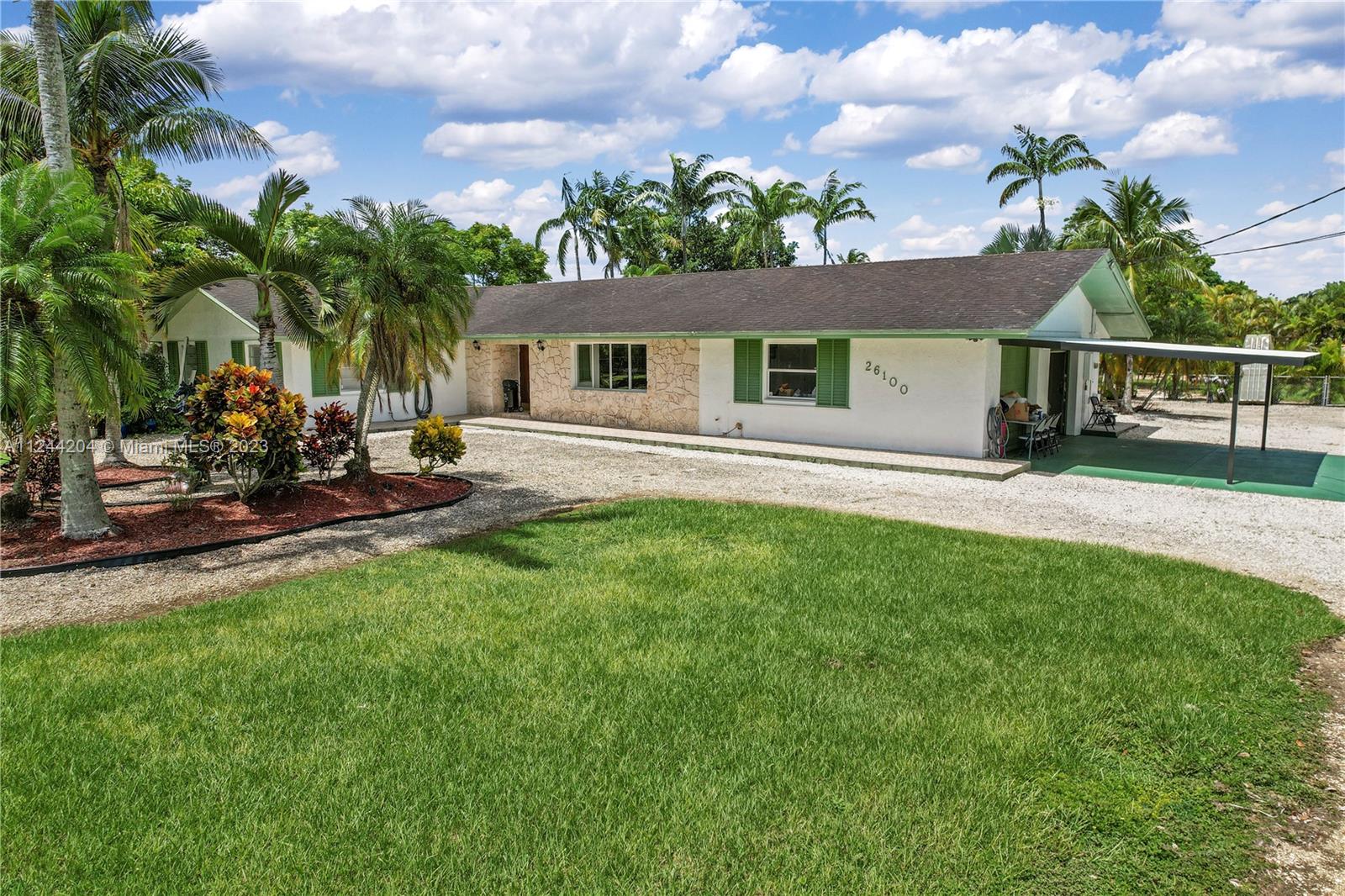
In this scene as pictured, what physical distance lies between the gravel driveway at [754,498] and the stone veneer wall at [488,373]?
7.27 metres

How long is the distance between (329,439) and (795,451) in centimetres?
842

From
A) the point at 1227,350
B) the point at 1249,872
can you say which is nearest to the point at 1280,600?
the point at 1249,872

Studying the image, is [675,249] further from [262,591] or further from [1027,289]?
[262,591]

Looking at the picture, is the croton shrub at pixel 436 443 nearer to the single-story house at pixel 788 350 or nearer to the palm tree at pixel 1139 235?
the single-story house at pixel 788 350

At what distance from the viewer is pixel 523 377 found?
77.2 feet

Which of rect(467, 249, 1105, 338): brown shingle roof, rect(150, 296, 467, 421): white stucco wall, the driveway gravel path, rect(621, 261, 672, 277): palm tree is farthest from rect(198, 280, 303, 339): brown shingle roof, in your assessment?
rect(621, 261, 672, 277): palm tree

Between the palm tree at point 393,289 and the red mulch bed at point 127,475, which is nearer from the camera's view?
the palm tree at point 393,289

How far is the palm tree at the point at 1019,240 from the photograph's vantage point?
3203 centimetres

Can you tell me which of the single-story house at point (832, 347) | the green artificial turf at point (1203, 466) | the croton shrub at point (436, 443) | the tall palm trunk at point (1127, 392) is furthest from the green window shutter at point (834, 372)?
the tall palm trunk at point (1127, 392)

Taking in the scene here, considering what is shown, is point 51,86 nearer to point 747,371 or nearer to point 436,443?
point 436,443

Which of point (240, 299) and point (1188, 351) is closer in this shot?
point (1188, 351)

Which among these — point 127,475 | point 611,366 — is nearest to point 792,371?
point 611,366

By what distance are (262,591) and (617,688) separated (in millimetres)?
3906

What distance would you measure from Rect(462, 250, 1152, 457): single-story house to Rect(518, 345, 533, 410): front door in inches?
29.9
